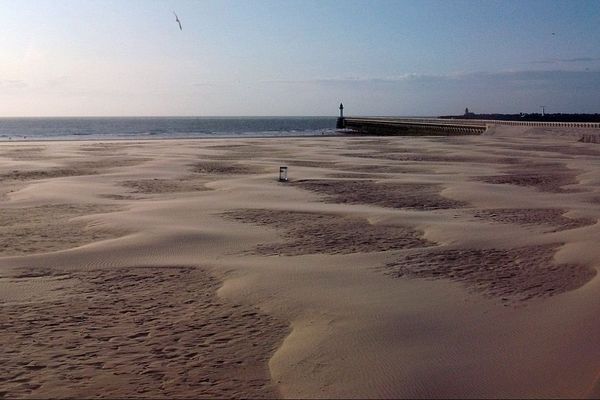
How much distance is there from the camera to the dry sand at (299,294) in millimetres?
5207

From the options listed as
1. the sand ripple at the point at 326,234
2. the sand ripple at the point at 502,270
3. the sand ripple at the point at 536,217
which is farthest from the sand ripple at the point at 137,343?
the sand ripple at the point at 536,217

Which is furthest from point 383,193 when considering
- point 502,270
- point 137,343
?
point 137,343

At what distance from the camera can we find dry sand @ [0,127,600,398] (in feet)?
17.1

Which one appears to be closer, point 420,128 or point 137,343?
point 137,343

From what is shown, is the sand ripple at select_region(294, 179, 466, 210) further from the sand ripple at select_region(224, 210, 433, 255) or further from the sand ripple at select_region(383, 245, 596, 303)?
the sand ripple at select_region(383, 245, 596, 303)

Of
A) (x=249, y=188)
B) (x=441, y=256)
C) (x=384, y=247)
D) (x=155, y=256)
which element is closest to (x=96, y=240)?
(x=155, y=256)

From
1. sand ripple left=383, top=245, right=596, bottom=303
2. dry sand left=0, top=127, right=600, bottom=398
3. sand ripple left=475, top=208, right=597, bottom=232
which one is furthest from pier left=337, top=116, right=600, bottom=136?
sand ripple left=383, top=245, right=596, bottom=303

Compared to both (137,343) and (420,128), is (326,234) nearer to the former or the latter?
(137,343)

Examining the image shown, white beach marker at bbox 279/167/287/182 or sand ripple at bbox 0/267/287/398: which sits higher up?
white beach marker at bbox 279/167/287/182

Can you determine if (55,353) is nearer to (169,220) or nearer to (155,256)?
(155,256)

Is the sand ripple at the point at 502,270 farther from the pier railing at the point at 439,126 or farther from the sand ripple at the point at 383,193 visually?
the pier railing at the point at 439,126

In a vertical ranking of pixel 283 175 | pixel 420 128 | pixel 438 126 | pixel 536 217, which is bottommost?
pixel 536 217

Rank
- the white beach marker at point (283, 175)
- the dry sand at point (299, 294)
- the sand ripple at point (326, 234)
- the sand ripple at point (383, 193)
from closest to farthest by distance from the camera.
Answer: the dry sand at point (299, 294)
the sand ripple at point (326, 234)
the sand ripple at point (383, 193)
the white beach marker at point (283, 175)

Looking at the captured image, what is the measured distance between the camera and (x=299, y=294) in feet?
25.0
